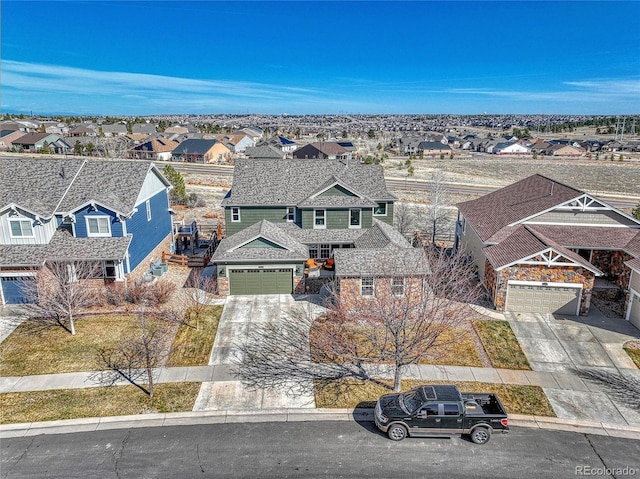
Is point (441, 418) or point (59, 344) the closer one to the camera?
point (441, 418)

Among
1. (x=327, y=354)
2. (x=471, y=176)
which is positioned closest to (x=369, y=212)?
(x=327, y=354)

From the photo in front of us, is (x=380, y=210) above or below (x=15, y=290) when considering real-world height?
above

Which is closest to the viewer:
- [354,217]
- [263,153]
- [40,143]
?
[354,217]

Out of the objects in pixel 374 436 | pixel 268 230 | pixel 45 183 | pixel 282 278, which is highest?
pixel 45 183

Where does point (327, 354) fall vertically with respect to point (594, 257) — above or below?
below

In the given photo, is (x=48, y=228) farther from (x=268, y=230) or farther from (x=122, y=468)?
(x=122, y=468)

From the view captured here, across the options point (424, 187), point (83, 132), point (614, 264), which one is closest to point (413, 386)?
point (614, 264)

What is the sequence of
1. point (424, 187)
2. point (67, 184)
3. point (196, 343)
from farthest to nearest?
point (424, 187) < point (67, 184) < point (196, 343)

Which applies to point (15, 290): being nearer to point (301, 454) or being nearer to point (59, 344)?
point (59, 344)
